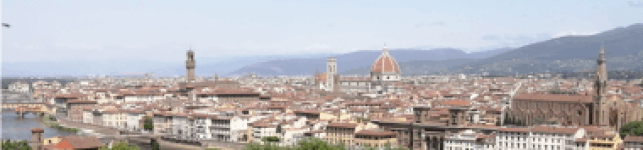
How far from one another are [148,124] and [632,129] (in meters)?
36.5

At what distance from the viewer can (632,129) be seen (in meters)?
44.0

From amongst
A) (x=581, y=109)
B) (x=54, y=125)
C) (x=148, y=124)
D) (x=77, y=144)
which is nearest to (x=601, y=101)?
(x=581, y=109)

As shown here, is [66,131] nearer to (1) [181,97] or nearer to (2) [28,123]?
(2) [28,123]

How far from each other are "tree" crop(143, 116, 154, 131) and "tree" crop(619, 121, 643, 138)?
3515 centimetres

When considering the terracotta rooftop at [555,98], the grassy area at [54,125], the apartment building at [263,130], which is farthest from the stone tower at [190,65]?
the terracotta rooftop at [555,98]

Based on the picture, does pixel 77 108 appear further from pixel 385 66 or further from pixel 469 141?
pixel 469 141

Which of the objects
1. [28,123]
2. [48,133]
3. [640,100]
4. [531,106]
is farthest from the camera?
[28,123]

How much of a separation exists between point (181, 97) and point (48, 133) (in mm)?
28213

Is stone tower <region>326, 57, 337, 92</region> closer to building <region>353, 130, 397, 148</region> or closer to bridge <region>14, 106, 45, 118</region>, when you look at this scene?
bridge <region>14, 106, 45, 118</region>

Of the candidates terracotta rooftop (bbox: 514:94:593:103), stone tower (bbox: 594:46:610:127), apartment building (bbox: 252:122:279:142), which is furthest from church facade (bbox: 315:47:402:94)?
stone tower (bbox: 594:46:610:127)

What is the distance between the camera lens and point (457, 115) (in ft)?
151

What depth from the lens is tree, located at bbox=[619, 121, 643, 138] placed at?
1701 inches

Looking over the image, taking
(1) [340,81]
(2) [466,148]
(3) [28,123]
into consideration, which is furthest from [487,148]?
(1) [340,81]

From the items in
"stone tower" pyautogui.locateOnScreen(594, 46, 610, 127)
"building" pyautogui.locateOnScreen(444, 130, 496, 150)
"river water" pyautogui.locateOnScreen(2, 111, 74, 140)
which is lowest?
"river water" pyautogui.locateOnScreen(2, 111, 74, 140)
